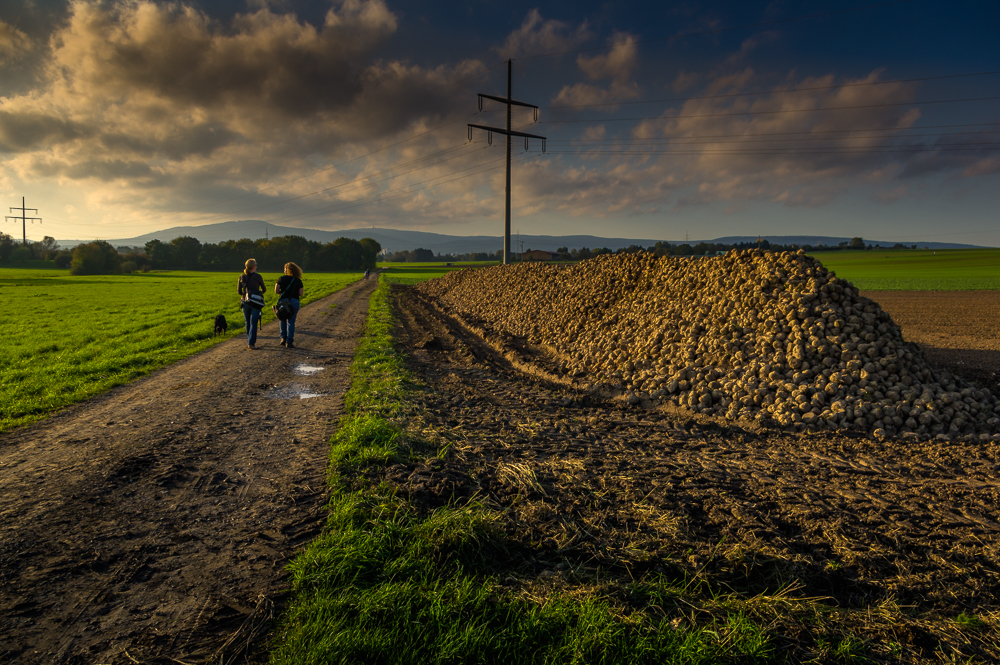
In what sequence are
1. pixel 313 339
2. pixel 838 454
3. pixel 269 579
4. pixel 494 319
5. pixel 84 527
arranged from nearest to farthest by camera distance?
pixel 269 579 → pixel 84 527 → pixel 838 454 → pixel 313 339 → pixel 494 319

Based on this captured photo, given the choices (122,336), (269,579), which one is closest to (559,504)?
(269,579)

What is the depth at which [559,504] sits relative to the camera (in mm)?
4438

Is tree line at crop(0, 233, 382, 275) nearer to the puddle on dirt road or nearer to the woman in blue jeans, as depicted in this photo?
the woman in blue jeans

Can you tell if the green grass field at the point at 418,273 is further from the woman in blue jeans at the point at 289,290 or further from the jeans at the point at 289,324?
the woman in blue jeans at the point at 289,290

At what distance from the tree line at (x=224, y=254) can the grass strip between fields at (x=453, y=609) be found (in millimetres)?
118226

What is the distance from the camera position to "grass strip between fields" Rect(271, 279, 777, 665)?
257 cm

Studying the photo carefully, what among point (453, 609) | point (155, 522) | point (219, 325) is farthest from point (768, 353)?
point (219, 325)

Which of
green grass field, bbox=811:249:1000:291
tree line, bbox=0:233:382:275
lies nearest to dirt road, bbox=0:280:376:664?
green grass field, bbox=811:249:1000:291

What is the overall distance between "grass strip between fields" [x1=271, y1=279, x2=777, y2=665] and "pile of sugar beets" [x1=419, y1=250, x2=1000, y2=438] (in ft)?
18.8

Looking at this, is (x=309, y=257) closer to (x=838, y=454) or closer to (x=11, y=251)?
(x=11, y=251)

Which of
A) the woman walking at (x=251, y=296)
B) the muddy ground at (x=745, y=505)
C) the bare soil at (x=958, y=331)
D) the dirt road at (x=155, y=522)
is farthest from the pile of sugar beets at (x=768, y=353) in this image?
the woman walking at (x=251, y=296)

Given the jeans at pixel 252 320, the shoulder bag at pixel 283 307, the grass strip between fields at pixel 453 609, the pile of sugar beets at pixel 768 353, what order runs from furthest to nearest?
the jeans at pixel 252 320
the shoulder bag at pixel 283 307
the pile of sugar beets at pixel 768 353
the grass strip between fields at pixel 453 609

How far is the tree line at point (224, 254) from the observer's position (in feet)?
351

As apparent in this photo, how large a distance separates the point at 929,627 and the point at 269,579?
15.1 feet
